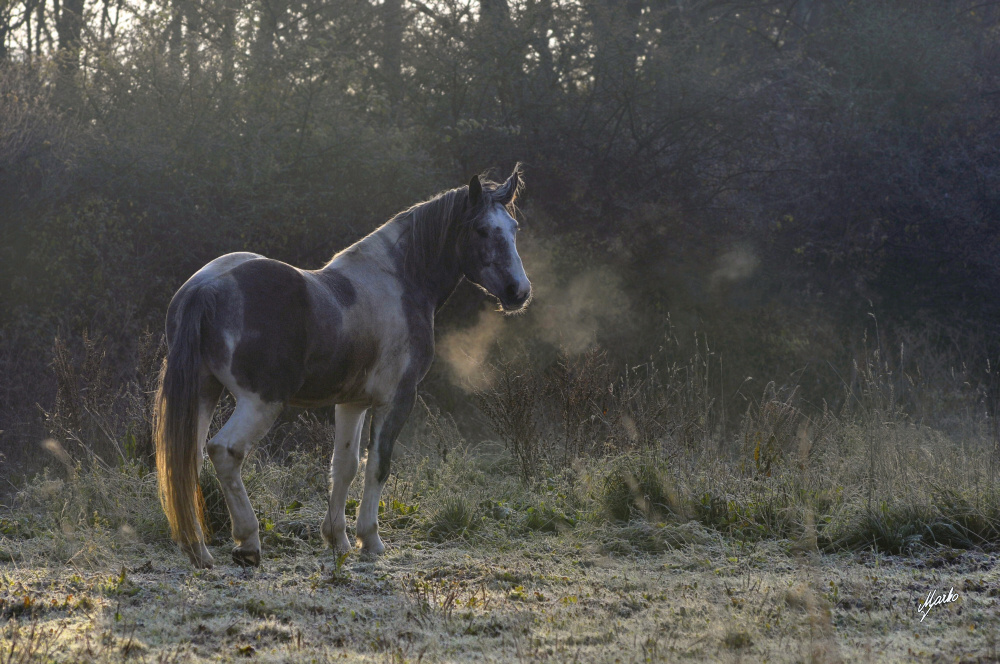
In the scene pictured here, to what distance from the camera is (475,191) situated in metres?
5.25

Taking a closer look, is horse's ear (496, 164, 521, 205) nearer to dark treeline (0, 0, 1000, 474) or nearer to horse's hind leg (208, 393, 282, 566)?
horse's hind leg (208, 393, 282, 566)

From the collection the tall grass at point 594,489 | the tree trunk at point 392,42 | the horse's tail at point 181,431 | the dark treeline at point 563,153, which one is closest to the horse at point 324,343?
the horse's tail at point 181,431

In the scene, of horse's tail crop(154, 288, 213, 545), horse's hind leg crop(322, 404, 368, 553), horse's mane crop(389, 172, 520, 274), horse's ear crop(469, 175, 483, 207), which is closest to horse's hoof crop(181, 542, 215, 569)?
horse's tail crop(154, 288, 213, 545)

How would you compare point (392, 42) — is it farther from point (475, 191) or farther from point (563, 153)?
point (475, 191)

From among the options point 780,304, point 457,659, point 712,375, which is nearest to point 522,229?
point 712,375

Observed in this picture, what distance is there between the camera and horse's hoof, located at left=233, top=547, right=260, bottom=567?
4586mm

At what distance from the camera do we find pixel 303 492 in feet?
22.1

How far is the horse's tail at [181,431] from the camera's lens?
420 cm

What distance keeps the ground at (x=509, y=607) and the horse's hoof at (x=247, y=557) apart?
64 mm

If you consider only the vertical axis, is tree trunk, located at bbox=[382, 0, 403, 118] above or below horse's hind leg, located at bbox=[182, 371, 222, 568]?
above

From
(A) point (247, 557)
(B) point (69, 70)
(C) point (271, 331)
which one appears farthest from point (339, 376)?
(B) point (69, 70)

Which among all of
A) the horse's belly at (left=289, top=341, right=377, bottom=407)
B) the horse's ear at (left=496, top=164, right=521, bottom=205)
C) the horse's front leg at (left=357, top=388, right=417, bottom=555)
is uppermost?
the horse's ear at (left=496, top=164, right=521, bottom=205)

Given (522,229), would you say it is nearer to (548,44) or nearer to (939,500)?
(548,44)

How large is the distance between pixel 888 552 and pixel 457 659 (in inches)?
118
